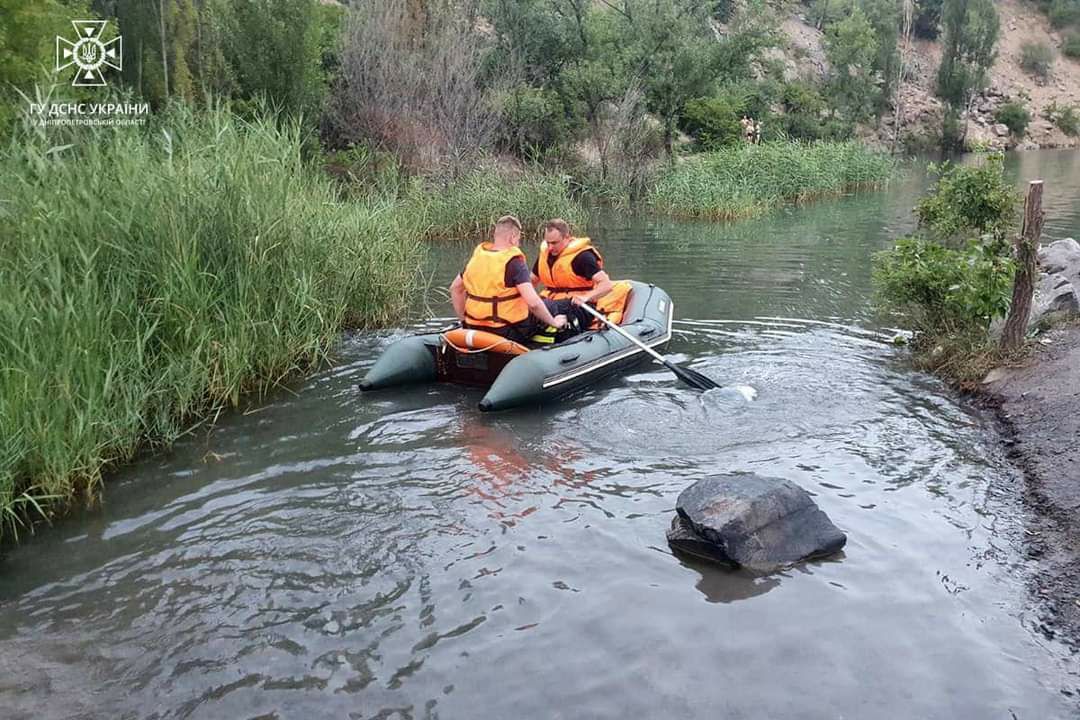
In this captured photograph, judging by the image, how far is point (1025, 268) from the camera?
266 inches

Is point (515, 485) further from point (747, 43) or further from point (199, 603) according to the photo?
point (747, 43)

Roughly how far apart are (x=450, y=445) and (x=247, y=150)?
8.89ft

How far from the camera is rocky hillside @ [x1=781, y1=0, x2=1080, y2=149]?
4134cm

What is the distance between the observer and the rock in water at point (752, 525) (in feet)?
14.1

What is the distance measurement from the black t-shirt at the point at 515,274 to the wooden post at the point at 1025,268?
3.53 metres

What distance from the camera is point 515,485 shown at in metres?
5.28

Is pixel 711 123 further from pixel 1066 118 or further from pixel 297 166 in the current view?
pixel 1066 118

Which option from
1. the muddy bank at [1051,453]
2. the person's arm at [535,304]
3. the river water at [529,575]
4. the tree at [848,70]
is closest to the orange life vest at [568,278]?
the person's arm at [535,304]

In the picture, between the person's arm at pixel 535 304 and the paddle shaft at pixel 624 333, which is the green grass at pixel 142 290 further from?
the paddle shaft at pixel 624 333

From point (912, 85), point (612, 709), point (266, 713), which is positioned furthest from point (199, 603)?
point (912, 85)

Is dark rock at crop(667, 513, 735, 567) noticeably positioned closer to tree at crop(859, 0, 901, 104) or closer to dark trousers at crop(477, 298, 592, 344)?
dark trousers at crop(477, 298, 592, 344)

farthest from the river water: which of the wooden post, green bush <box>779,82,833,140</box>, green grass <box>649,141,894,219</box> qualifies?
green bush <box>779,82,833,140</box>

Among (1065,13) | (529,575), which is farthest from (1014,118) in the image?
A: (529,575)

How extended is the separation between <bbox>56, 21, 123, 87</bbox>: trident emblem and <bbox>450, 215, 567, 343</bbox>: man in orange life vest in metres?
5.49
